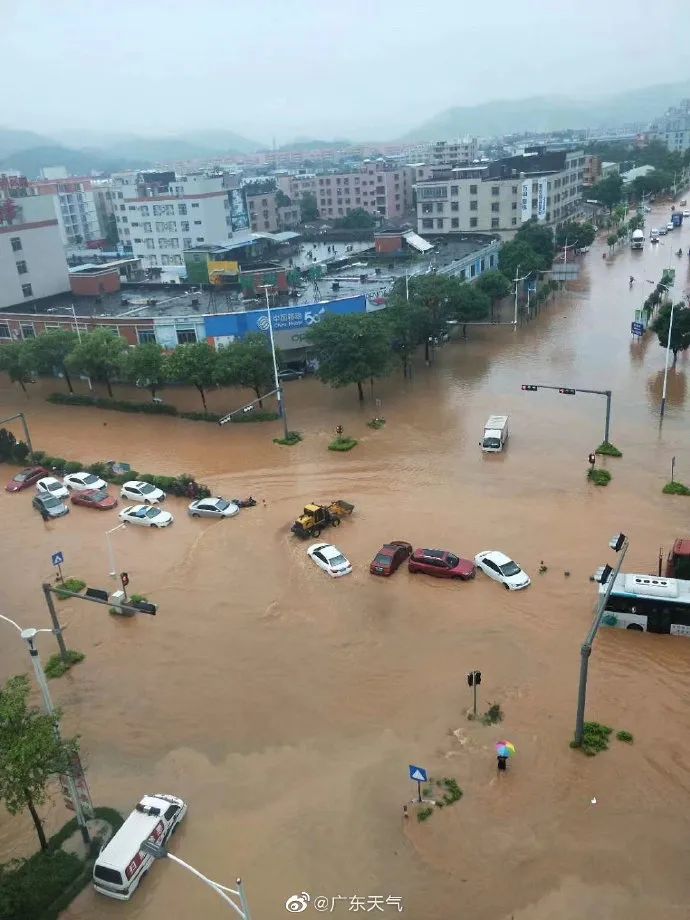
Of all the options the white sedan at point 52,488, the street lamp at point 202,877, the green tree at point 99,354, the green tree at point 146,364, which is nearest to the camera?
the street lamp at point 202,877

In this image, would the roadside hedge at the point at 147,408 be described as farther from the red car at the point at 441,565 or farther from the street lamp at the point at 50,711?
the street lamp at the point at 50,711

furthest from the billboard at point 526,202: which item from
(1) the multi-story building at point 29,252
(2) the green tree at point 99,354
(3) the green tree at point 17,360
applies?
(3) the green tree at point 17,360

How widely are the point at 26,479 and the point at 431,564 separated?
21.1m

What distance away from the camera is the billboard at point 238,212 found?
308 ft

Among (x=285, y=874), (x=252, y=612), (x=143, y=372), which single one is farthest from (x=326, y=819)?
(x=143, y=372)

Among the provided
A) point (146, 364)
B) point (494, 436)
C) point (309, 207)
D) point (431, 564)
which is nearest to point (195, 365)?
point (146, 364)

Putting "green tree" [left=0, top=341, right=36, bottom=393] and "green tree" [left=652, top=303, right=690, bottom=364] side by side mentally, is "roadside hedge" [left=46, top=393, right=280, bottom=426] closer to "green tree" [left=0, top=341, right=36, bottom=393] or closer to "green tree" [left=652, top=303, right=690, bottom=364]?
"green tree" [left=0, top=341, right=36, bottom=393]

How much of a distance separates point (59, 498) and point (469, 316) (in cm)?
3045

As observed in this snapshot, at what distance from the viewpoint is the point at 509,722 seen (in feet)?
56.2

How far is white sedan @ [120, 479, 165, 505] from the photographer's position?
30641mm

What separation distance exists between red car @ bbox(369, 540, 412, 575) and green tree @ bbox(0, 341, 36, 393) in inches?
1197

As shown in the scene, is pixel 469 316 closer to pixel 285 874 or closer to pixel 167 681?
pixel 167 681

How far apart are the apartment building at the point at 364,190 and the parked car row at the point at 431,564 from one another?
106982mm

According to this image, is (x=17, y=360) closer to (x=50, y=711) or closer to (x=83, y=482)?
(x=83, y=482)
